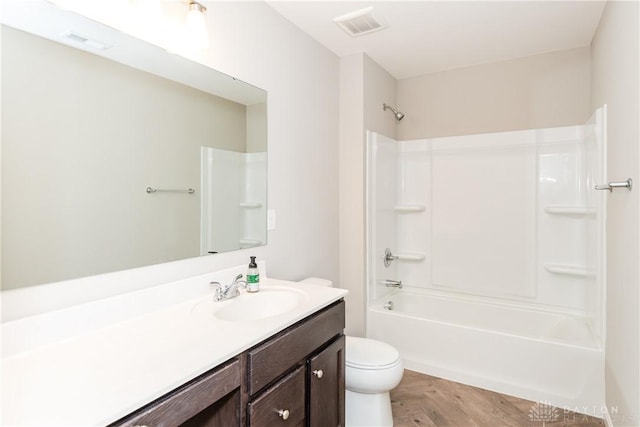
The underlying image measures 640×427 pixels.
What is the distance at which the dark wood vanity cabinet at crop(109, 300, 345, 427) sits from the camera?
35.5 inches

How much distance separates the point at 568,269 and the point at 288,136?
2320mm

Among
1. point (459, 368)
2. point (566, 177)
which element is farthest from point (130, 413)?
point (566, 177)

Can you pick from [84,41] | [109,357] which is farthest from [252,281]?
[84,41]

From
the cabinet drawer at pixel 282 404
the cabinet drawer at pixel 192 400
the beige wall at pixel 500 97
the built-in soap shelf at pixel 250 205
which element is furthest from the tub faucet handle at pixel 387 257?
the cabinet drawer at pixel 192 400

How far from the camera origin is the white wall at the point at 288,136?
1.72 meters

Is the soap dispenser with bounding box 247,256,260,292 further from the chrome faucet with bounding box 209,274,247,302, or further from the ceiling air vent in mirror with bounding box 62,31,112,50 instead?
the ceiling air vent in mirror with bounding box 62,31,112,50

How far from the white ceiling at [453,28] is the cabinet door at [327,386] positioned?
1.90m

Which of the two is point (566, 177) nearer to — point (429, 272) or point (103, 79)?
point (429, 272)

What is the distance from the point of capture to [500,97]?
2961 millimetres

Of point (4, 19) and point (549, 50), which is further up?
point (549, 50)

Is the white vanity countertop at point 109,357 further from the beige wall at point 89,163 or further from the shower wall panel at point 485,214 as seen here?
the shower wall panel at point 485,214

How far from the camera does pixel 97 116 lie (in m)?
1.26

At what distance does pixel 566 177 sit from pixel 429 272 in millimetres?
1323

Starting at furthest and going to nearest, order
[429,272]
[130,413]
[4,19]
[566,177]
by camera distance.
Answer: [429,272] → [566,177] → [4,19] → [130,413]
